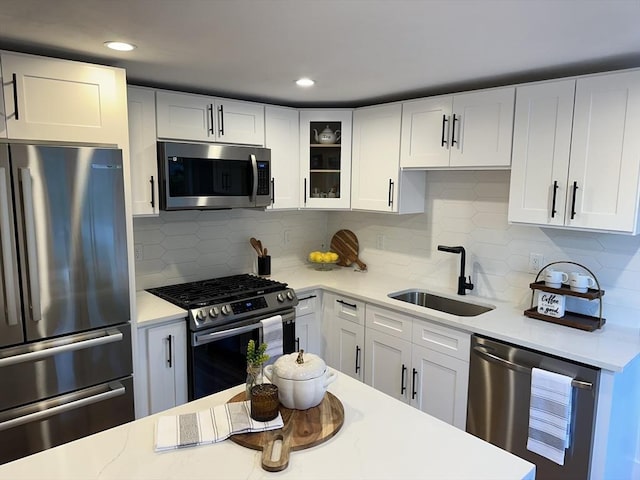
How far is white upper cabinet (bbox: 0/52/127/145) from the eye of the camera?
6.60ft

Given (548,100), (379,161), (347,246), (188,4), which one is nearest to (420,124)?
(379,161)

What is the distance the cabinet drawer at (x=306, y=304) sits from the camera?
3.29 meters

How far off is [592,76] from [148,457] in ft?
8.19

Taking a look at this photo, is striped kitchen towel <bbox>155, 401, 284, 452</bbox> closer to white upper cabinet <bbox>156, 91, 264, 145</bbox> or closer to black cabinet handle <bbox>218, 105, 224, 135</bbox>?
white upper cabinet <bbox>156, 91, 264, 145</bbox>

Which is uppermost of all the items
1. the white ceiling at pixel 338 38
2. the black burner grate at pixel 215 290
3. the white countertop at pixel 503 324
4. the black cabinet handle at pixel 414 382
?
the white ceiling at pixel 338 38

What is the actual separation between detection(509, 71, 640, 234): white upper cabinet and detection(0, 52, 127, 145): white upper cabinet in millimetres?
2165

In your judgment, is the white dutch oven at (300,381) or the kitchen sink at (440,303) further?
the kitchen sink at (440,303)

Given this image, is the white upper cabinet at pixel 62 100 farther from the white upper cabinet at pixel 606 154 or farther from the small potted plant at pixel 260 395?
the white upper cabinet at pixel 606 154

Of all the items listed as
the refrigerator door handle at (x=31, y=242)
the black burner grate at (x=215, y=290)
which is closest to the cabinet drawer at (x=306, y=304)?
the black burner grate at (x=215, y=290)

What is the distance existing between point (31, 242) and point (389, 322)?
6.70ft

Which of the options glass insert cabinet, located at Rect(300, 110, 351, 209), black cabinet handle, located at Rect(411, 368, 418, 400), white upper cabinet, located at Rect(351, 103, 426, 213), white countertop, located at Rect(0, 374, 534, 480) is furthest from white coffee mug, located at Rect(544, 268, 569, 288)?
glass insert cabinet, located at Rect(300, 110, 351, 209)

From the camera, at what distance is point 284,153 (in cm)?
341

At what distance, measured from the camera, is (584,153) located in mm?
2279

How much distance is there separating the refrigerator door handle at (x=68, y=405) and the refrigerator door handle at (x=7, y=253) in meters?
0.45
